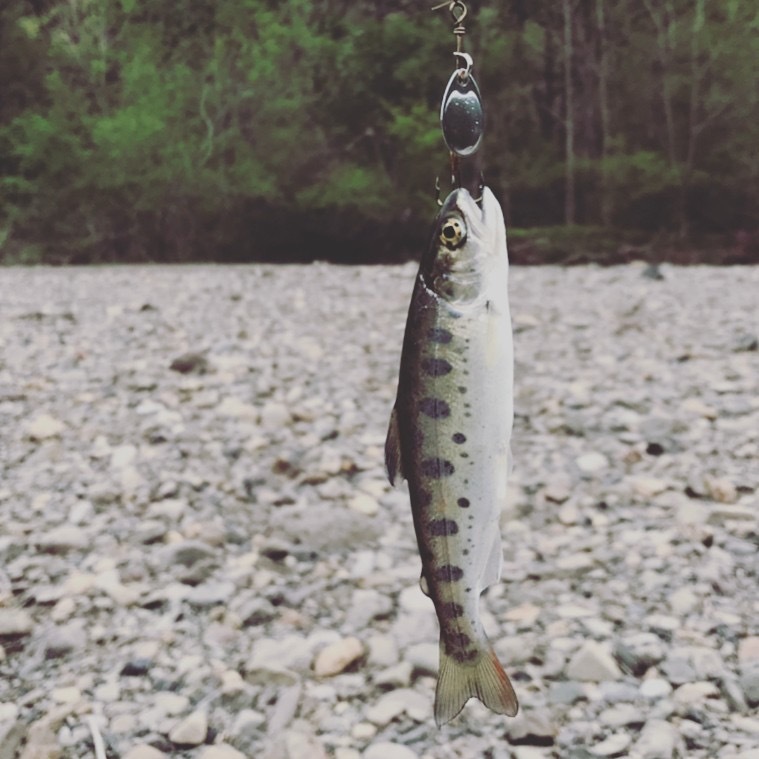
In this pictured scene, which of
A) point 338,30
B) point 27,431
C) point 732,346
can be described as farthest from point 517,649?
point 338,30

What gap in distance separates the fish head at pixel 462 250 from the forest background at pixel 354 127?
12.1m

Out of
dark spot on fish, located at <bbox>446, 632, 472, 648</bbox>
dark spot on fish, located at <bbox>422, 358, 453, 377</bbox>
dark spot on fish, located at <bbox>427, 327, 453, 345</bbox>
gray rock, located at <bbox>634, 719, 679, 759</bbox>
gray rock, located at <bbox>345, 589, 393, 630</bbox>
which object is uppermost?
dark spot on fish, located at <bbox>427, 327, 453, 345</bbox>

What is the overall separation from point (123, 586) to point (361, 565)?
0.95m

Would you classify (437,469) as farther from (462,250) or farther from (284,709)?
(284,709)

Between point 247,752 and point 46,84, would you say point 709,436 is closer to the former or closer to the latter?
point 247,752

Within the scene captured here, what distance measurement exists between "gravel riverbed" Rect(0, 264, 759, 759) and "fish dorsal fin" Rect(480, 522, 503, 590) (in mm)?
1396

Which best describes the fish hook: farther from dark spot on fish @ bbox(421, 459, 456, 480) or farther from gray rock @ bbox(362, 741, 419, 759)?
gray rock @ bbox(362, 741, 419, 759)

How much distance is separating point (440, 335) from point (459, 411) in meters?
0.12

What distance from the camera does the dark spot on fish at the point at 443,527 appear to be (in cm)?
129

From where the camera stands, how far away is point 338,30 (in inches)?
587

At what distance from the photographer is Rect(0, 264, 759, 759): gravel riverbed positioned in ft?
8.75

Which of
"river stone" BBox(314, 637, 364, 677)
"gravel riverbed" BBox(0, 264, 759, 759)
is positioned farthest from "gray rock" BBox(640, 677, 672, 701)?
"river stone" BBox(314, 637, 364, 677)

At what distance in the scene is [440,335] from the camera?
125 cm

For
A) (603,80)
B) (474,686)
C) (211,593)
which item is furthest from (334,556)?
(603,80)
